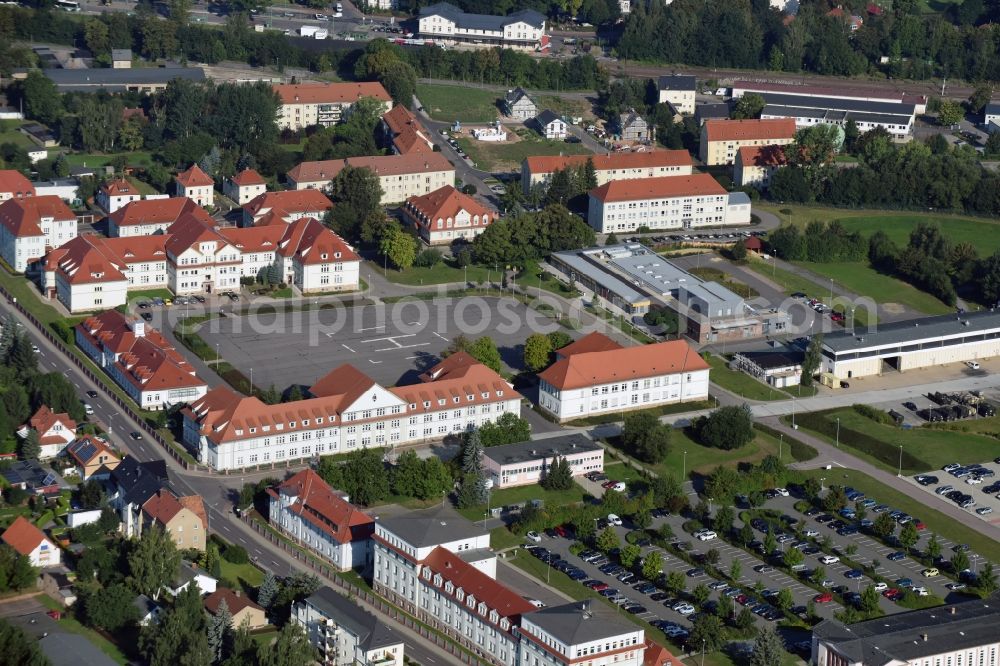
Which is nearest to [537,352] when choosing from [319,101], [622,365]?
[622,365]

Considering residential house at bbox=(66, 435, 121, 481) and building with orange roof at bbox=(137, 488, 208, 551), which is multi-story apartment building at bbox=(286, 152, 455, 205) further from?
building with orange roof at bbox=(137, 488, 208, 551)

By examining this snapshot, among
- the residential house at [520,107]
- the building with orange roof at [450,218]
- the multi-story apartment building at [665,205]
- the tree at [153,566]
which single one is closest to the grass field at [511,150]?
the residential house at [520,107]

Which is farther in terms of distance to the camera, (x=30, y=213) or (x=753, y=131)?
(x=753, y=131)

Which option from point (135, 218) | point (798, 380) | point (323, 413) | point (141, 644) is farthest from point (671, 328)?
point (141, 644)

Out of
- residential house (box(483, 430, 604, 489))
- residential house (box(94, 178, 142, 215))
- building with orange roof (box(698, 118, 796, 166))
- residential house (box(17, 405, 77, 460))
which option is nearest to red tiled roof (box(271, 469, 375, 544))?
residential house (box(483, 430, 604, 489))

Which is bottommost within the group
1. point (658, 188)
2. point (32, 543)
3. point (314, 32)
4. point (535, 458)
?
point (32, 543)

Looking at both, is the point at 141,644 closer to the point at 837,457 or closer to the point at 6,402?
the point at 6,402

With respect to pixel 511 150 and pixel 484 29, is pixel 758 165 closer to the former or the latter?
pixel 511 150
